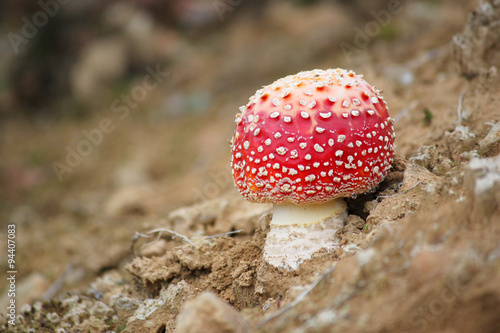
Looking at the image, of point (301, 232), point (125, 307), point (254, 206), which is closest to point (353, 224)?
point (301, 232)

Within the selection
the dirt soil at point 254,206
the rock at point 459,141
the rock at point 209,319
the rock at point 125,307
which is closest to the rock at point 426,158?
the dirt soil at point 254,206

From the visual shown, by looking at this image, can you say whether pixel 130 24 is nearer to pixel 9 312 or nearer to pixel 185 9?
pixel 185 9

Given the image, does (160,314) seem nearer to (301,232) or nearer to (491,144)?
(301,232)

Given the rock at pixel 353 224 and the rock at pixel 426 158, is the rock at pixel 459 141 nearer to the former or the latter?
the rock at pixel 426 158

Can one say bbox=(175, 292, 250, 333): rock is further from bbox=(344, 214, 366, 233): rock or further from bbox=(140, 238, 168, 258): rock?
bbox=(140, 238, 168, 258): rock

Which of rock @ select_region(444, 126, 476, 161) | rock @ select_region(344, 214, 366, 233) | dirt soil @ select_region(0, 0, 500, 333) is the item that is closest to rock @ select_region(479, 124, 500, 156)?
dirt soil @ select_region(0, 0, 500, 333)

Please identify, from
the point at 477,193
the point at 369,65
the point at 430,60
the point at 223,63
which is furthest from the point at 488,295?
the point at 223,63
